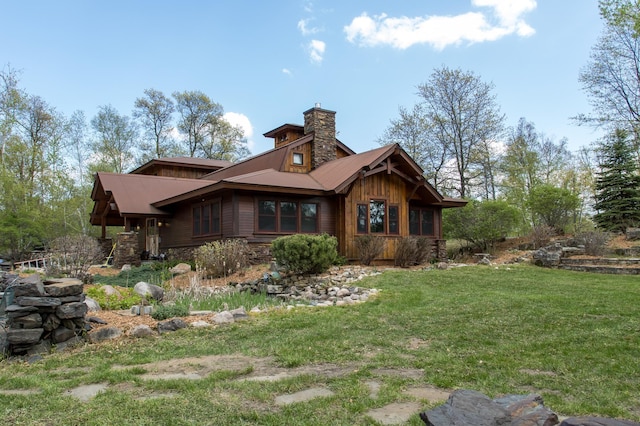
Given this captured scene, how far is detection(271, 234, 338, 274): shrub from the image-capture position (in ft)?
36.1

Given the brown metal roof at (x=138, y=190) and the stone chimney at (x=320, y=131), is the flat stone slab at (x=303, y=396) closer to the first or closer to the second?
the stone chimney at (x=320, y=131)

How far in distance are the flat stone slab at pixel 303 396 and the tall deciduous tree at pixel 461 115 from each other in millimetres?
23896

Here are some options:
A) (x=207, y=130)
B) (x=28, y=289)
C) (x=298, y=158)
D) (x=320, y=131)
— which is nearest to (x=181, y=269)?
(x=298, y=158)

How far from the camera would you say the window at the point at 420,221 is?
18250 millimetres

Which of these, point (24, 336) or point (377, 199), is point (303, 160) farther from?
point (24, 336)

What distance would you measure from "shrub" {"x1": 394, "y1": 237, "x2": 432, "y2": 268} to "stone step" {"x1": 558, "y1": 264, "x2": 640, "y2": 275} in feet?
14.0

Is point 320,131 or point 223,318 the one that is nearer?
point 223,318

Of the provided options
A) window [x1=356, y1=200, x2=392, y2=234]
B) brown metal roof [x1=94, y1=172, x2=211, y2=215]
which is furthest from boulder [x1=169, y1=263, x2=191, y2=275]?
window [x1=356, y1=200, x2=392, y2=234]

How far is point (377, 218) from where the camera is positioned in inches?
635

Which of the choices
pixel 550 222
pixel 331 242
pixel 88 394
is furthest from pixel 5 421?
pixel 550 222

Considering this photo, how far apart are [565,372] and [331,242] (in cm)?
788

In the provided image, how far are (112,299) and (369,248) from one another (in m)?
8.00

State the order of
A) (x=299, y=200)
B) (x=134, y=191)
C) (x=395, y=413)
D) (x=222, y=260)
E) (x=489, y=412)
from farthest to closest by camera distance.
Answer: (x=134, y=191)
(x=299, y=200)
(x=222, y=260)
(x=395, y=413)
(x=489, y=412)

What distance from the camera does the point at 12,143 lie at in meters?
23.8
